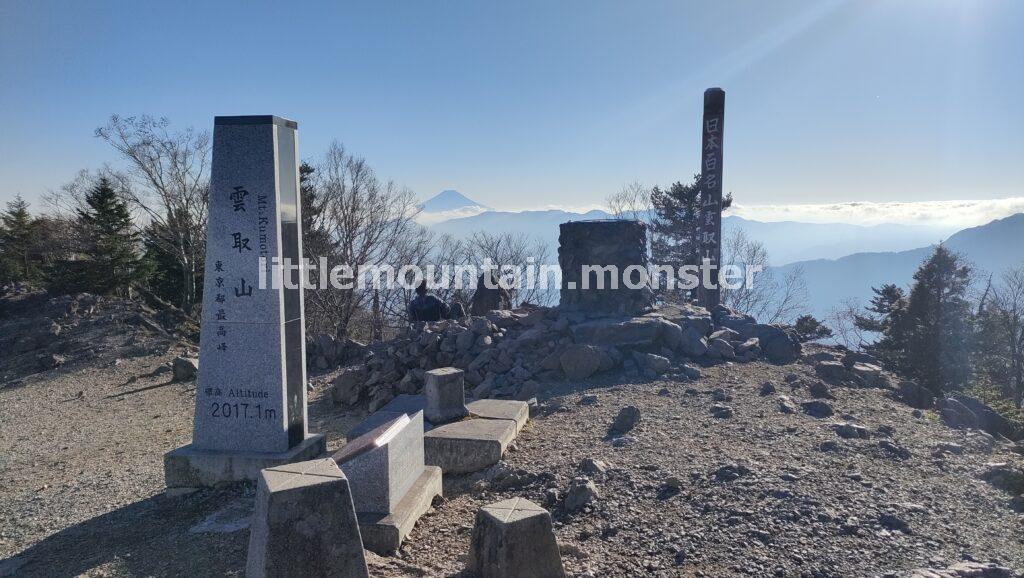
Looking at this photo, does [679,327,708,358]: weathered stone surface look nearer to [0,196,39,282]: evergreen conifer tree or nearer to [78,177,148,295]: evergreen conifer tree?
[78,177,148,295]: evergreen conifer tree

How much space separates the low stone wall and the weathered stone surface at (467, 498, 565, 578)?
687 cm

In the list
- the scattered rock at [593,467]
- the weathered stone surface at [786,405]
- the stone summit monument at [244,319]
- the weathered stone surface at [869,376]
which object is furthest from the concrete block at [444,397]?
the weathered stone surface at [869,376]

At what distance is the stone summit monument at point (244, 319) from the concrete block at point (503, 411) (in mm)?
1956

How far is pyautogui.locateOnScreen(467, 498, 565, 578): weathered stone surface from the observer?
3.02 metres

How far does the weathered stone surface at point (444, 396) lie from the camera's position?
19.8ft

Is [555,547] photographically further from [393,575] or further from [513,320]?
[513,320]

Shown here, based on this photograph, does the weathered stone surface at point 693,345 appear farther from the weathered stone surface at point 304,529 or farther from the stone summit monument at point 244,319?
the weathered stone surface at point 304,529

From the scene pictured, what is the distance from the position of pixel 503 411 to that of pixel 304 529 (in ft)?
12.2

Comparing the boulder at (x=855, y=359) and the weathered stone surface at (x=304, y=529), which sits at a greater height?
the weathered stone surface at (x=304, y=529)

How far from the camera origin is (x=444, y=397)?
6.08 meters

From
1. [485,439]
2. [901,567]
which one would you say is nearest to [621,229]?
[485,439]

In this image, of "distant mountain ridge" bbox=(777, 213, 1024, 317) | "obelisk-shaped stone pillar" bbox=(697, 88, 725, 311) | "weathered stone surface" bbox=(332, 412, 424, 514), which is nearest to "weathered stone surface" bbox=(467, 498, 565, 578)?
"weathered stone surface" bbox=(332, 412, 424, 514)

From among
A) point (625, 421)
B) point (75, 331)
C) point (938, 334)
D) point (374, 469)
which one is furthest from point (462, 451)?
point (75, 331)

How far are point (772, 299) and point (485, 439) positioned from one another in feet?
87.7
